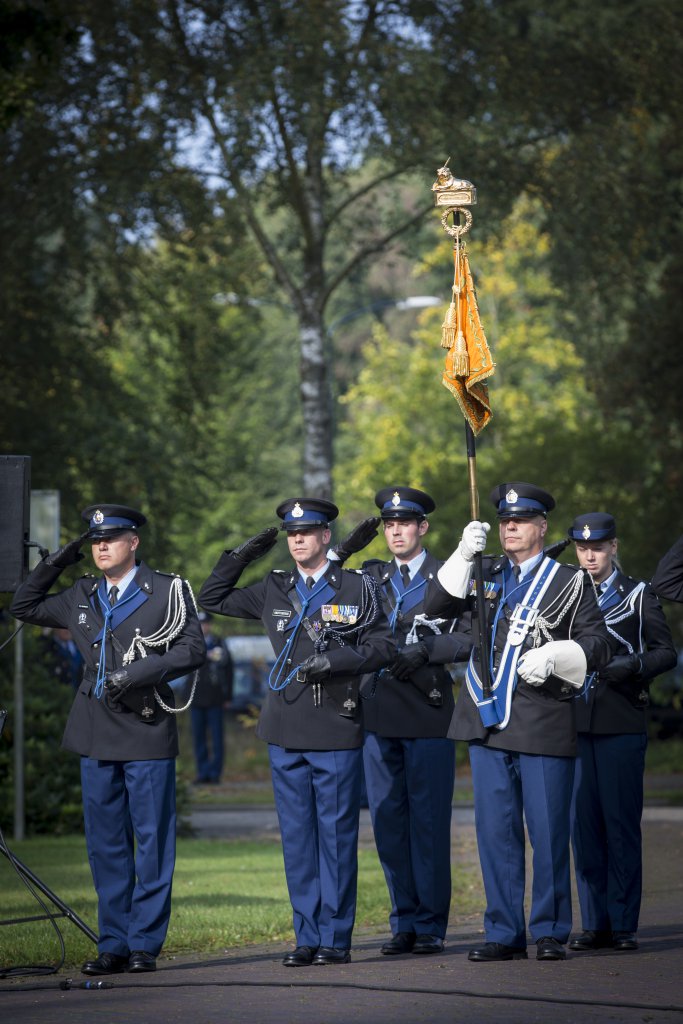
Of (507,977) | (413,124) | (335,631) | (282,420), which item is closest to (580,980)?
(507,977)

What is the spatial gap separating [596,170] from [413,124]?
2.53 m

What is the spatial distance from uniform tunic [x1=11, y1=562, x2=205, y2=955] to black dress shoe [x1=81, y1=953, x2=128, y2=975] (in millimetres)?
38

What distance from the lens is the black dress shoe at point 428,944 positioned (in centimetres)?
941

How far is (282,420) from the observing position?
60125mm

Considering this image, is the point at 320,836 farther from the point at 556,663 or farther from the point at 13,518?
the point at 13,518

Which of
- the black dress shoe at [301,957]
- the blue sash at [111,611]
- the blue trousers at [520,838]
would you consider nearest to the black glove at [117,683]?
the blue sash at [111,611]

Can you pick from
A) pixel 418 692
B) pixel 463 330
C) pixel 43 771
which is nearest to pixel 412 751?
pixel 418 692

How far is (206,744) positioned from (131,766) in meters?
14.0

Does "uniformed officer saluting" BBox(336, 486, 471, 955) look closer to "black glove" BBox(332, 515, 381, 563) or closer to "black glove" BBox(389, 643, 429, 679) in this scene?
"black glove" BBox(389, 643, 429, 679)

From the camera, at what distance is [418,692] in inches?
387

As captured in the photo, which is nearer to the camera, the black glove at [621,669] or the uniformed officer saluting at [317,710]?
the uniformed officer saluting at [317,710]

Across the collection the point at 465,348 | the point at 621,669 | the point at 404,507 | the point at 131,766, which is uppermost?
the point at 465,348

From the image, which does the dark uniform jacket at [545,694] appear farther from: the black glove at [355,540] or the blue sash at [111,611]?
the blue sash at [111,611]

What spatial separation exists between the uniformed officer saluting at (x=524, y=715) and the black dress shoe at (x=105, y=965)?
1.72 meters
